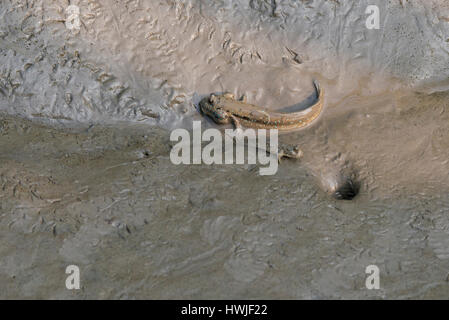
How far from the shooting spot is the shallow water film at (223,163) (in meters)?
3.57

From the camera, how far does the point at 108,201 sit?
4.00 m

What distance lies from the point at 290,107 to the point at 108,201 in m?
2.73

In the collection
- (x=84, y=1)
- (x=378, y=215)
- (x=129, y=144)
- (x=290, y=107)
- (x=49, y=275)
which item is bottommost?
(x=49, y=275)

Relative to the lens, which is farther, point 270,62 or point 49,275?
point 270,62

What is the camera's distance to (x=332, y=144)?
16.7 ft

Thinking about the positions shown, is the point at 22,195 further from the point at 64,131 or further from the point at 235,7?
the point at 235,7

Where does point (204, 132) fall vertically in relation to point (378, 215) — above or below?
above

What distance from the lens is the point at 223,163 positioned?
4.59 meters

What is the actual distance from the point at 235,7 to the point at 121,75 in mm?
1801

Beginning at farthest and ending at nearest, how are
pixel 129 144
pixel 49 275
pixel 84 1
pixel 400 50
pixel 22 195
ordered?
1. pixel 400 50
2. pixel 84 1
3. pixel 129 144
4. pixel 22 195
5. pixel 49 275

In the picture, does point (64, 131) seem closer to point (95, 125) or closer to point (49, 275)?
point (95, 125)

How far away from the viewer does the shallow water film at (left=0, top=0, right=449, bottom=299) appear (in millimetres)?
3570

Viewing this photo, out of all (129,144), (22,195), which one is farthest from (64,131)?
(22,195)

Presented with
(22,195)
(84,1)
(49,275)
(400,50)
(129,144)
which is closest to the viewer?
(49,275)
